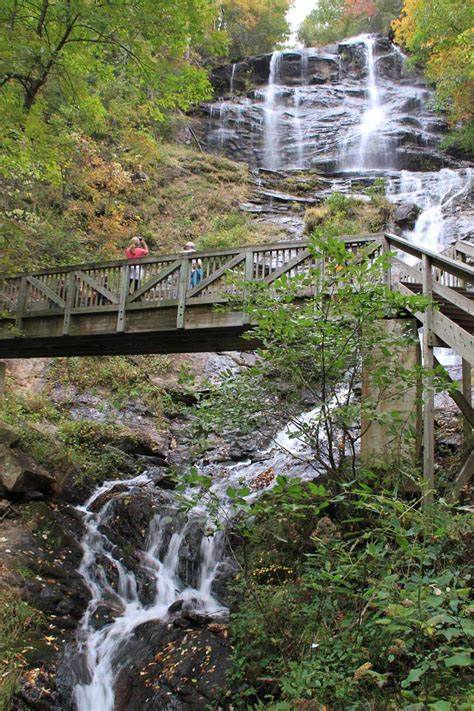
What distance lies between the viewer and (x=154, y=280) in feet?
33.3

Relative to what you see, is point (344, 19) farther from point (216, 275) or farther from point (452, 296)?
point (452, 296)

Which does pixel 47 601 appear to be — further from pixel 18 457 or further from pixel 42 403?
pixel 42 403

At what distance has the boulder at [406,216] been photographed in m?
21.1

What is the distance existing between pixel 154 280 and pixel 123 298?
0.68 m

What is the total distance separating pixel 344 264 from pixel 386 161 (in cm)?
2505

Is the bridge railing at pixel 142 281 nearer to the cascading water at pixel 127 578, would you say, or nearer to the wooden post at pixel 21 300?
the wooden post at pixel 21 300

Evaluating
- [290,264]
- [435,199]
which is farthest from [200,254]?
[435,199]

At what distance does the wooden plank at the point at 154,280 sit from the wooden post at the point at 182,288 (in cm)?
14

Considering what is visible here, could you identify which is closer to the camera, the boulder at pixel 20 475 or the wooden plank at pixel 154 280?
the boulder at pixel 20 475

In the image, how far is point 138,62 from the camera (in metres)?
9.99

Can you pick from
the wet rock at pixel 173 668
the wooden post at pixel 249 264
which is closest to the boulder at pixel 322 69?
the wooden post at pixel 249 264

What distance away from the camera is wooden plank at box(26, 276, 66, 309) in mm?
10867

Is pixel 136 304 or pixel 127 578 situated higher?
pixel 136 304

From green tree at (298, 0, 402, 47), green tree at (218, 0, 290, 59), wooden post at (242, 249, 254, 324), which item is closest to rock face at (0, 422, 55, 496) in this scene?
wooden post at (242, 249, 254, 324)
